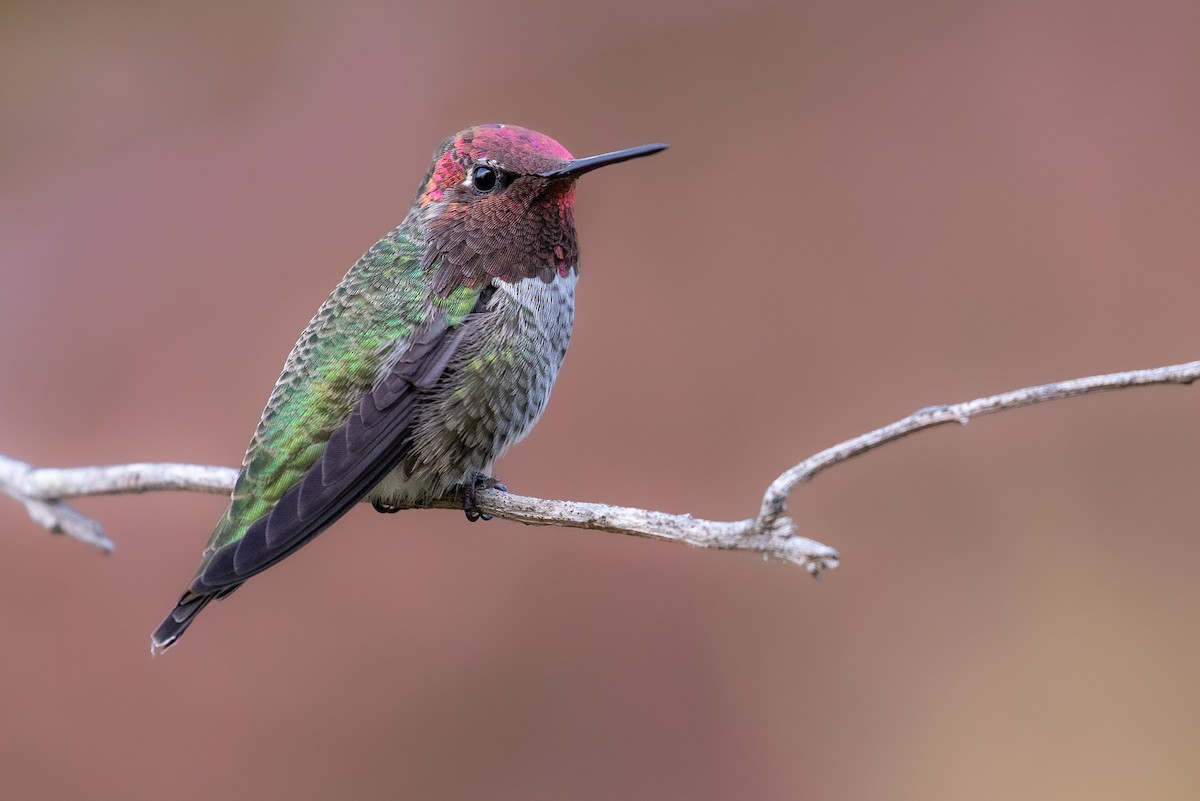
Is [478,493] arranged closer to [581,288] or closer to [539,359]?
[539,359]

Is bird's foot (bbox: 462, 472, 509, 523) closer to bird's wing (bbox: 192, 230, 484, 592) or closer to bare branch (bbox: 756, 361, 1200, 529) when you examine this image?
bird's wing (bbox: 192, 230, 484, 592)

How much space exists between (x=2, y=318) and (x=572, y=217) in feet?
11.5

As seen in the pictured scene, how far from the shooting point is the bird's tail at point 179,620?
7.23 feet

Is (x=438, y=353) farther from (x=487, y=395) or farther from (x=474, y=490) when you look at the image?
(x=474, y=490)

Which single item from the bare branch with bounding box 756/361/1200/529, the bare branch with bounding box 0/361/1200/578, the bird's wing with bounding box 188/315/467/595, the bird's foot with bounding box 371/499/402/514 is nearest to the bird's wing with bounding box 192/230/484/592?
the bird's wing with bounding box 188/315/467/595

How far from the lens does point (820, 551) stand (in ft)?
4.67

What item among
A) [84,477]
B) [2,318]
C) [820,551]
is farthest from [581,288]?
[820,551]

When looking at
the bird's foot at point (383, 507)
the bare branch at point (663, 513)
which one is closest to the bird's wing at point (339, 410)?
the bare branch at point (663, 513)

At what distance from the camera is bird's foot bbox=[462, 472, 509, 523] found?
8.34 feet

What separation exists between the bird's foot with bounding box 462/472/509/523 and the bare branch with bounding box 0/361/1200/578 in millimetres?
24

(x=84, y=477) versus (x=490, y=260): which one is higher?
(x=490, y=260)

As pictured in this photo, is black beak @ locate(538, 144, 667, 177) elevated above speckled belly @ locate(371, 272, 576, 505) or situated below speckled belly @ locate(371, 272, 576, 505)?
above

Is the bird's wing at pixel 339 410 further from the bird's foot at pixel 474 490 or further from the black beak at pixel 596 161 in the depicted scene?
the black beak at pixel 596 161

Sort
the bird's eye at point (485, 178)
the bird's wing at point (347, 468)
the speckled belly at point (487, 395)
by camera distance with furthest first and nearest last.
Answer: the bird's eye at point (485, 178) < the speckled belly at point (487, 395) < the bird's wing at point (347, 468)
